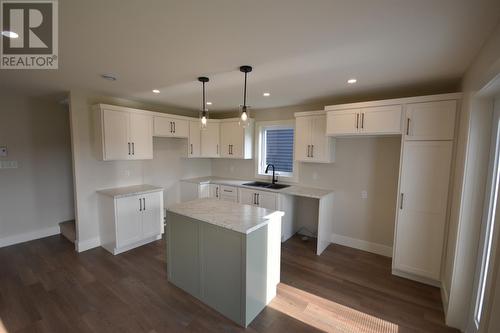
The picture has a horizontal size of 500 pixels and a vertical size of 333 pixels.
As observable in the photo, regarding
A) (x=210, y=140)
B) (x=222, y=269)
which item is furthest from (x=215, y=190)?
(x=222, y=269)

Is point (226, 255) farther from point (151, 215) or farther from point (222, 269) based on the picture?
point (151, 215)

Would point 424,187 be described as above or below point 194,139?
below

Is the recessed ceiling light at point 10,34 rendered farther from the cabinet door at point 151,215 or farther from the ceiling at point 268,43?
the cabinet door at point 151,215

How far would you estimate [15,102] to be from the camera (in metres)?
3.59

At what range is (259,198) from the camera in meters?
3.96

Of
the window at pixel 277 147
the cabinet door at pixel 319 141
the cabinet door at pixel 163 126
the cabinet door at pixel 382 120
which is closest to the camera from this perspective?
the cabinet door at pixel 382 120

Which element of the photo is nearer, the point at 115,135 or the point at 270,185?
the point at 115,135

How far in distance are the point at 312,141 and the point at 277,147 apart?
3.35 ft

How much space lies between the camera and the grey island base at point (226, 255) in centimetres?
203

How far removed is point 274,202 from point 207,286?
1.84 meters

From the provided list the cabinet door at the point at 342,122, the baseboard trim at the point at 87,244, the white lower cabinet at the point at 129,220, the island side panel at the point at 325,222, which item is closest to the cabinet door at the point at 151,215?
the white lower cabinet at the point at 129,220

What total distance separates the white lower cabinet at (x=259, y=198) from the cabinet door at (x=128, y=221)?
5.93ft

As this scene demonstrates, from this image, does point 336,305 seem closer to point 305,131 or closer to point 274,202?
point 274,202

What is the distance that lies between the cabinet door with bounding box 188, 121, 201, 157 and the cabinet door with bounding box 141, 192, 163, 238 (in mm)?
1187
